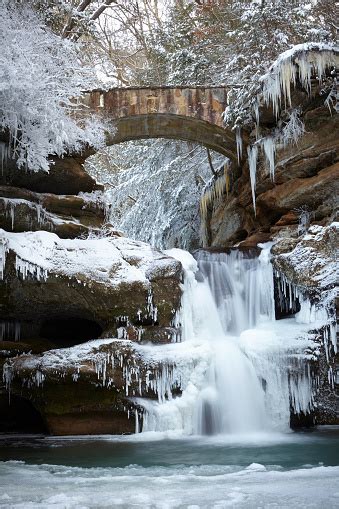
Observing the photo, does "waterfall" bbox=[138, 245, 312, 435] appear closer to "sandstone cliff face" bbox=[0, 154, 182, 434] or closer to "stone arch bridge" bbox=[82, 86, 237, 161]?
"sandstone cliff face" bbox=[0, 154, 182, 434]

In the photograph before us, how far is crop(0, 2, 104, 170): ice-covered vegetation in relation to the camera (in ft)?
25.7

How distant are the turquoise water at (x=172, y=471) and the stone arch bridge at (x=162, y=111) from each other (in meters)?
6.84

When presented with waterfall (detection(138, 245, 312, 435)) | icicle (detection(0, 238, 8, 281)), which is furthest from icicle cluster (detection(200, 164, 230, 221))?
icicle (detection(0, 238, 8, 281))

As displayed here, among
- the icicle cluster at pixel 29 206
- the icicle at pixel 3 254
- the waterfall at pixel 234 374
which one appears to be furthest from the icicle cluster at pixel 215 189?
the icicle at pixel 3 254

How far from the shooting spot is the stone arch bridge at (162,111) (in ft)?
37.3

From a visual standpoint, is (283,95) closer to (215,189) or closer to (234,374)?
(215,189)

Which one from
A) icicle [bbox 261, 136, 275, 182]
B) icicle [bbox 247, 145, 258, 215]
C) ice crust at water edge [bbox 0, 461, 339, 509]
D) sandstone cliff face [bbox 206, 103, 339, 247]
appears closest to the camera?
ice crust at water edge [bbox 0, 461, 339, 509]

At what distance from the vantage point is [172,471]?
16.4 ft

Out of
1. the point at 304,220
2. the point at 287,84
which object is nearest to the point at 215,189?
the point at 304,220

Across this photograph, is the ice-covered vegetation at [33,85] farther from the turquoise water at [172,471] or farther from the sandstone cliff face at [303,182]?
the turquoise water at [172,471]

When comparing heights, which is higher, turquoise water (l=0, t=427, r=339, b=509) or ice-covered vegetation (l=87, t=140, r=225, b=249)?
ice-covered vegetation (l=87, t=140, r=225, b=249)

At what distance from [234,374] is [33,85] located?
514 centimetres

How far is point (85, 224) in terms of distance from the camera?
33.5 feet

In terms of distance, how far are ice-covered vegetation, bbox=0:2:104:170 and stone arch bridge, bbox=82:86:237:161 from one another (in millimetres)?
1262
